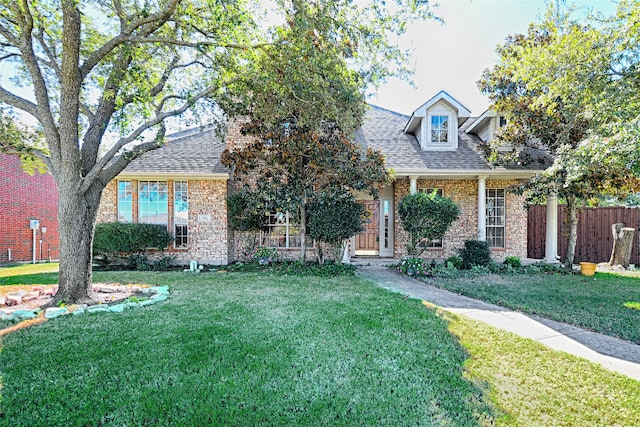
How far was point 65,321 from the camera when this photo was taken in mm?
4711

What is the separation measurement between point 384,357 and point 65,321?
4559 millimetres

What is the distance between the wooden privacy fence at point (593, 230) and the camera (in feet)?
38.1

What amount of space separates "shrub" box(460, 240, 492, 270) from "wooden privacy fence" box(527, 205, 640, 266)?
3503mm

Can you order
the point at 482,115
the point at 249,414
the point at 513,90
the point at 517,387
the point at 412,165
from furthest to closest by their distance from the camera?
the point at 482,115, the point at 412,165, the point at 513,90, the point at 517,387, the point at 249,414

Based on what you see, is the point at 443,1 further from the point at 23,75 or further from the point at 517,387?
the point at 23,75

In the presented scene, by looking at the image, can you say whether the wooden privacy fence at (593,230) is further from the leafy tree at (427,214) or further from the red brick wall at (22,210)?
the red brick wall at (22,210)

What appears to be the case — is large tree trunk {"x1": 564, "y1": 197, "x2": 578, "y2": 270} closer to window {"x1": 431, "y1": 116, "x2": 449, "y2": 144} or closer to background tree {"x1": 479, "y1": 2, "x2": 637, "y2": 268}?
background tree {"x1": 479, "y1": 2, "x2": 637, "y2": 268}

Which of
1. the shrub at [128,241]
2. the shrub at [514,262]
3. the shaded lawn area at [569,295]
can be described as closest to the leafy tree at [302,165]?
the shrub at [128,241]

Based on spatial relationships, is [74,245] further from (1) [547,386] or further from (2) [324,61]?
(1) [547,386]

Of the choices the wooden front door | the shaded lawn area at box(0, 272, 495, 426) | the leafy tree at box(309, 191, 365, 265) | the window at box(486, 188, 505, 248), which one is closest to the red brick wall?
the leafy tree at box(309, 191, 365, 265)

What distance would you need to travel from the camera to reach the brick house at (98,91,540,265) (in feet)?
35.3

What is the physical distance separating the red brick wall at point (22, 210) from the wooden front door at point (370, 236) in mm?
13639

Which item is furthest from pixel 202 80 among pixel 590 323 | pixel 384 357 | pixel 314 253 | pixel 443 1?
pixel 590 323

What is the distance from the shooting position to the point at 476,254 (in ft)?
34.6
